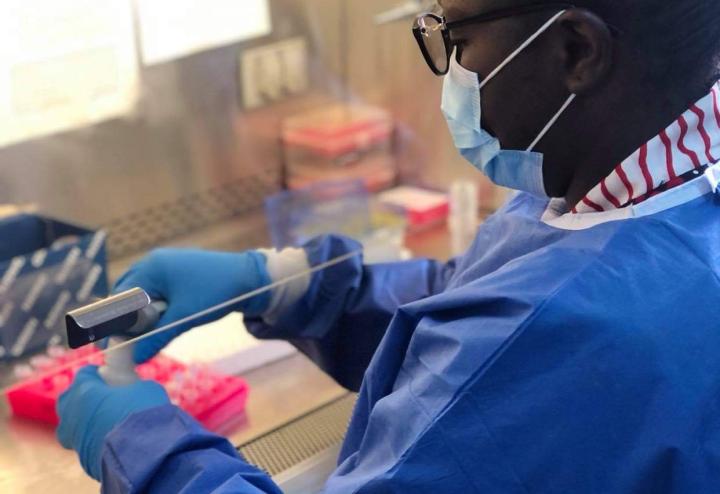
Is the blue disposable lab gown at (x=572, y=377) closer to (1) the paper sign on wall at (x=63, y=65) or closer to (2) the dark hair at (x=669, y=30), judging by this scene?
(2) the dark hair at (x=669, y=30)

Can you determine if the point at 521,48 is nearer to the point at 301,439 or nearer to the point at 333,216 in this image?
the point at 301,439

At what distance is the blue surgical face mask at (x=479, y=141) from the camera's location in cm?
92

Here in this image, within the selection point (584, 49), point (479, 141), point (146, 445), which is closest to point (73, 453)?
point (146, 445)

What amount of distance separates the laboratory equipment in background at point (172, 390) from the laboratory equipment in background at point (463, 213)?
0.65m

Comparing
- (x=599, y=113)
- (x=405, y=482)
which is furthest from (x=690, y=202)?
(x=405, y=482)

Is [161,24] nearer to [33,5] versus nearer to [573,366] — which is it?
[33,5]

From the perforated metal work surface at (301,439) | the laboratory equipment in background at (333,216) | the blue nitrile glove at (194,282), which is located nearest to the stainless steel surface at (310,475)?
the perforated metal work surface at (301,439)

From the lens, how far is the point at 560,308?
77cm

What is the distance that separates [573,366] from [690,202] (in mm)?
222

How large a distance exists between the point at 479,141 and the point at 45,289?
2.52 ft

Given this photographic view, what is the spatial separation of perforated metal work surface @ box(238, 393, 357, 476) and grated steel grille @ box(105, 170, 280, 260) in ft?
2.12

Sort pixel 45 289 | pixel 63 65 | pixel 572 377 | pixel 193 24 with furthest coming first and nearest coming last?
pixel 193 24 < pixel 63 65 < pixel 45 289 < pixel 572 377

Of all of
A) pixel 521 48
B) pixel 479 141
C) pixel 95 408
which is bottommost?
pixel 95 408

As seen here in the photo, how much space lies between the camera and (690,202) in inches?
33.7
